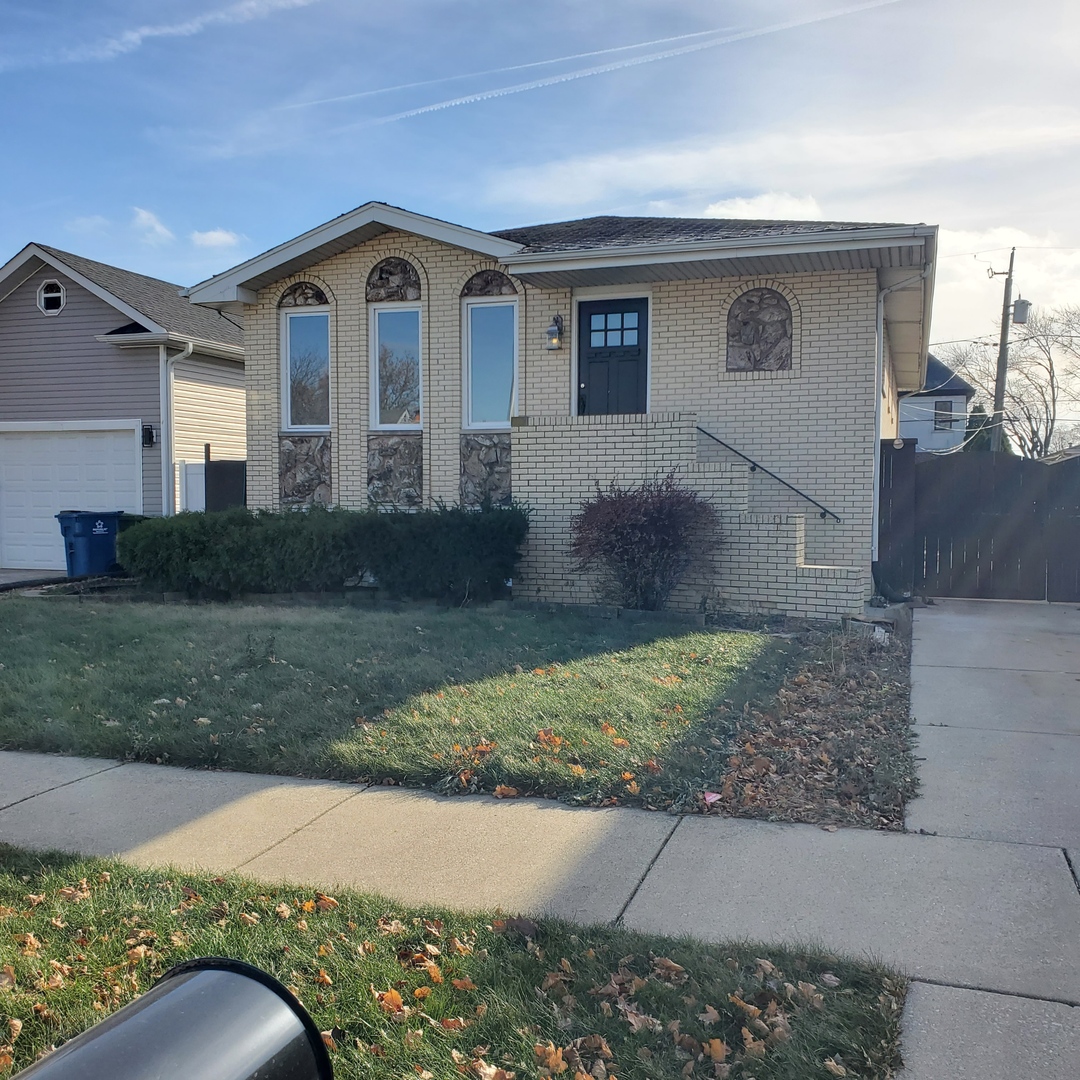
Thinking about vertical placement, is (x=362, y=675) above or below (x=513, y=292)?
below

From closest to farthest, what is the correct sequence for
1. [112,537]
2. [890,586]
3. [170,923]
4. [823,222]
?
[170,923] → [823,222] → [890,586] → [112,537]

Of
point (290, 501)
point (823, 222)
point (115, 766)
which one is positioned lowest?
point (115, 766)

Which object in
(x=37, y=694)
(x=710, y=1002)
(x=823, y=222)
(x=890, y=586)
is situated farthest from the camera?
(x=890, y=586)

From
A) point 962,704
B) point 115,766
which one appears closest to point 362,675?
point 115,766

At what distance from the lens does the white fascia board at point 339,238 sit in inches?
482

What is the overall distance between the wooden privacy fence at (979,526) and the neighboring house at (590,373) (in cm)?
140

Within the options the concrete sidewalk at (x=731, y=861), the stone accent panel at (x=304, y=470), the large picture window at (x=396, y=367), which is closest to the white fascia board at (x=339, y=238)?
the large picture window at (x=396, y=367)

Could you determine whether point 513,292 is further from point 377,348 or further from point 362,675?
point 362,675

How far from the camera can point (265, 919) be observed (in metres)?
3.77

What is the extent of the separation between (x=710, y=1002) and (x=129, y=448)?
1609 centimetres

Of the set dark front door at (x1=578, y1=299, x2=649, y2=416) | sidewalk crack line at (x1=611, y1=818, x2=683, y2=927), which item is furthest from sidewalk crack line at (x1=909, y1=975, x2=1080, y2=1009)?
dark front door at (x1=578, y1=299, x2=649, y2=416)

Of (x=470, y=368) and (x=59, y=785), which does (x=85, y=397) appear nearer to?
(x=470, y=368)

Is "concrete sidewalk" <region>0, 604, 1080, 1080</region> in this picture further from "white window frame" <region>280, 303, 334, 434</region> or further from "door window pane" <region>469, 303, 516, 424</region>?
"white window frame" <region>280, 303, 334, 434</region>

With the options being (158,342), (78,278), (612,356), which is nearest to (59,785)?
(612,356)
